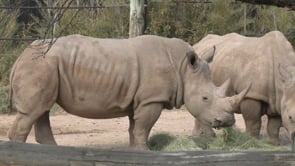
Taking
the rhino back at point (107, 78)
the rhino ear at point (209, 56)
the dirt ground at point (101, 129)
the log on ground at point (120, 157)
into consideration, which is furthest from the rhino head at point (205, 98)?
the log on ground at point (120, 157)

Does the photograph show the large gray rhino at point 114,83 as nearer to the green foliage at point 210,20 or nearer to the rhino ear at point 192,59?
the rhino ear at point 192,59

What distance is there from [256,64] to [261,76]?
19 centimetres

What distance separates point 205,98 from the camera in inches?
302

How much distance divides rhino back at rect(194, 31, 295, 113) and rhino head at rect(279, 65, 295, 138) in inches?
5.3

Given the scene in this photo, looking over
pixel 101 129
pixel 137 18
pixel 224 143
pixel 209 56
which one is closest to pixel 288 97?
pixel 224 143

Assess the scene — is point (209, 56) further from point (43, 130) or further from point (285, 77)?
point (43, 130)

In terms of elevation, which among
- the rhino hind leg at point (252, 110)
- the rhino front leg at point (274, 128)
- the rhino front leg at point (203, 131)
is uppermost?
the rhino hind leg at point (252, 110)

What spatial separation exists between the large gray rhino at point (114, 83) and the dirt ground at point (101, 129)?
3.39ft

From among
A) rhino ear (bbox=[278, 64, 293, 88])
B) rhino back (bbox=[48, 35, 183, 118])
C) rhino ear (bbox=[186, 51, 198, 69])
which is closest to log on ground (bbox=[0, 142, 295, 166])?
rhino back (bbox=[48, 35, 183, 118])

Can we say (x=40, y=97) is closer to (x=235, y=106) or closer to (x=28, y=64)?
(x=28, y=64)

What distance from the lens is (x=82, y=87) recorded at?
7480 millimetres

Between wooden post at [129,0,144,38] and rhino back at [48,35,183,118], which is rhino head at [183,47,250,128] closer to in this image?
rhino back at [48,35,183,118]

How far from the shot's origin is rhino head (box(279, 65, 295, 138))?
759 cm

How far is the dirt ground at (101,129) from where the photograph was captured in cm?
898
